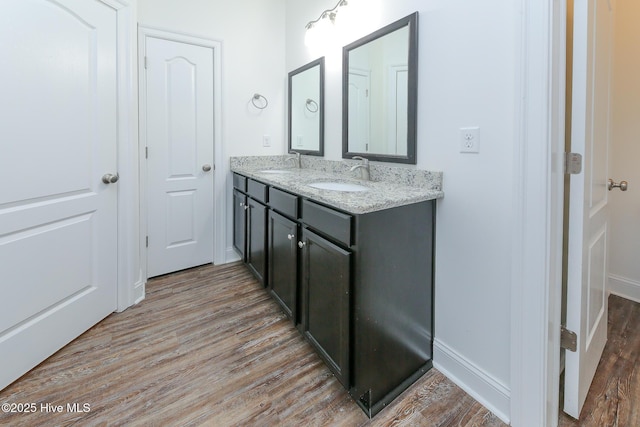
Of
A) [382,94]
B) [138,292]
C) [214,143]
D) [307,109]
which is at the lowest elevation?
[138,292]

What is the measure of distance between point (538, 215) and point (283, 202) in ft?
3.84

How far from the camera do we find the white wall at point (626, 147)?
6.93 feet

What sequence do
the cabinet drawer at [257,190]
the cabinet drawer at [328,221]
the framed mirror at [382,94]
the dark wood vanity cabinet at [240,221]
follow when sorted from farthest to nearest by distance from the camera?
the dark wood vanity cabinet at [240,221] → the cabinet drawer at [257,190] → the framed mirror at [382,94] → the cabinet drawer at [328,221]

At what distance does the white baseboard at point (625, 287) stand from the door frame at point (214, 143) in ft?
10.1

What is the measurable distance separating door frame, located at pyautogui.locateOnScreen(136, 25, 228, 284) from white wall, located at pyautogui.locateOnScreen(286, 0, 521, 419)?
1.71 metres

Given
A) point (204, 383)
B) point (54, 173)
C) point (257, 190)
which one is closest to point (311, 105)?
point (257, 190)

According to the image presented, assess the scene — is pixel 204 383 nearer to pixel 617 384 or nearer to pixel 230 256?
pixel 230 256

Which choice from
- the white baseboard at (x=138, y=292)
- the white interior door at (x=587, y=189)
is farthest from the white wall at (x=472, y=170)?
the white baseboard at (x=138, y=292)

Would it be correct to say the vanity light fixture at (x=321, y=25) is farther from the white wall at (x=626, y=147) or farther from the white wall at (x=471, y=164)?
the white wall at (x=626, y=147)

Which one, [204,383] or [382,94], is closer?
[204,383]

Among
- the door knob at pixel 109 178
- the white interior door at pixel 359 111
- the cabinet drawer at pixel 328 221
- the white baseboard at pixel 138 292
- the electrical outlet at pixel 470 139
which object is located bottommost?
the white baseboard at pixel 138 292

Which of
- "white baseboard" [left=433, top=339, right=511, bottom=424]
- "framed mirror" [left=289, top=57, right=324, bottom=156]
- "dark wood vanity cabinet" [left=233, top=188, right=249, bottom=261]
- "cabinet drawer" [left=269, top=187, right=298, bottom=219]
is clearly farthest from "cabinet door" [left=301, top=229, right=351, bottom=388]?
"framed mirror" [left=289, top=57, right=324, bottom=156]

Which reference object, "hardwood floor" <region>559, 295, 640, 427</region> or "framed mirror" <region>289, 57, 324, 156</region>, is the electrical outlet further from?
"framed mirror" <region>289, 57, 324, 156</region>

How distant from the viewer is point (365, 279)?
122cm
